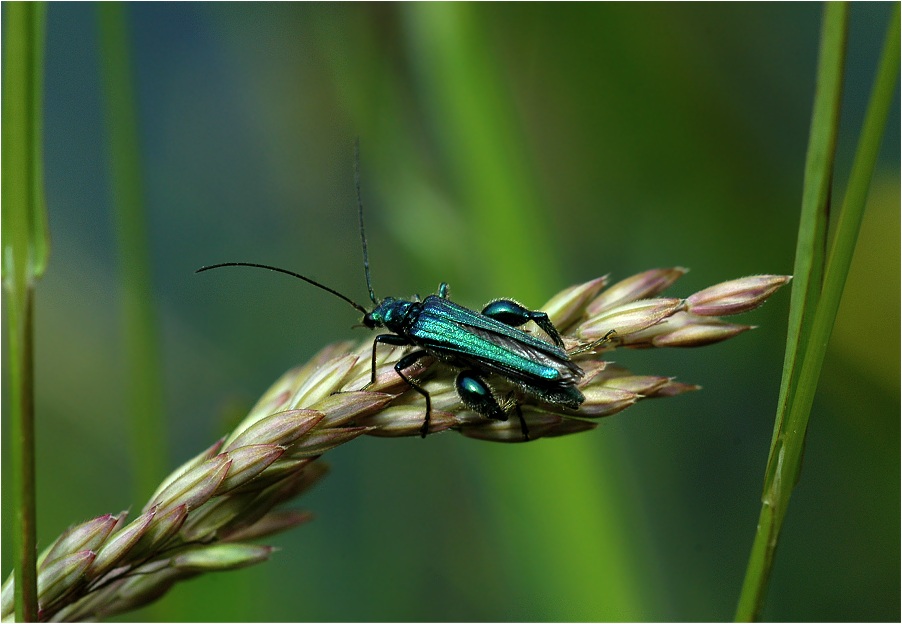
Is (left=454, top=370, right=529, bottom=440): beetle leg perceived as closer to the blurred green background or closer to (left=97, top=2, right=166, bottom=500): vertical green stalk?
the blurred green background

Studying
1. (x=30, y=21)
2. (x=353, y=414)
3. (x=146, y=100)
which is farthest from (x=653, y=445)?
(x=146, y=100)

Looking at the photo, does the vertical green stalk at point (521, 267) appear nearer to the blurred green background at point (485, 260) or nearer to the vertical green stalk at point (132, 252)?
the blurred green background at point (485, 260)

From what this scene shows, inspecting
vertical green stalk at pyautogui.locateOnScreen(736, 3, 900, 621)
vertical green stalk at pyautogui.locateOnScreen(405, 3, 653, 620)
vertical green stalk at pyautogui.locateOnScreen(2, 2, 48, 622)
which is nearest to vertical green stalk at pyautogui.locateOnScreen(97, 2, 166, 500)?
vertical green stalk at pyautogui.locateOnScreen(2, 2, 48, 622)

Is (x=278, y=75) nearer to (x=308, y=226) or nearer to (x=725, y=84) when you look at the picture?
(x=308, y=226)

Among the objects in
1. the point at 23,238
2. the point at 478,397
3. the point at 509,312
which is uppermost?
the point at 23,238

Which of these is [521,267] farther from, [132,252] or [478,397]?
[132,252]

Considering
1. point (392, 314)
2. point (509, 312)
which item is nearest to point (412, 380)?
point (509, 312)
